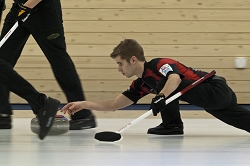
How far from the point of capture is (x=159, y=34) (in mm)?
4777

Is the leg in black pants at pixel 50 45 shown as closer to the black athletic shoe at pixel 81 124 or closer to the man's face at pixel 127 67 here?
the black athletic shoe at pixel 81 124

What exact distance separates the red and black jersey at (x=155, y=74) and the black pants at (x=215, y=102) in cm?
7

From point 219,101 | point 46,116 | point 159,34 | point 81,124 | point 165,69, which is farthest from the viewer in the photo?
point 159,34

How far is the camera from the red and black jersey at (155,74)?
8.88ft

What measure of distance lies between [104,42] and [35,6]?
1.88m

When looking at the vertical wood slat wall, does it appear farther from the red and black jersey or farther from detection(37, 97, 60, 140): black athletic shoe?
detection(37, 97, 60, 140): black athletic shoe

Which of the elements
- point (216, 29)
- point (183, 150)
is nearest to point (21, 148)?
point (183, 150)

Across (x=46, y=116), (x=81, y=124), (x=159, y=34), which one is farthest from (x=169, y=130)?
(x=159, y=34)

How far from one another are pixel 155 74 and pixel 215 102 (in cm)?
35

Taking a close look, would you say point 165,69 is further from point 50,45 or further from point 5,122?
point 5,122

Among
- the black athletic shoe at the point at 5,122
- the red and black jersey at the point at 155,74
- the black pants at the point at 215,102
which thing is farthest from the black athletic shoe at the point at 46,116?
the black athletic shoe at the point at 5,122

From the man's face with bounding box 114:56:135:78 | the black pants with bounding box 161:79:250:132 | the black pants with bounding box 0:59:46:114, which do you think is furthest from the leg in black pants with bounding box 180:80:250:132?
the black pants with bounding box 0:59:46:114

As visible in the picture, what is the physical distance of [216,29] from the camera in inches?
188

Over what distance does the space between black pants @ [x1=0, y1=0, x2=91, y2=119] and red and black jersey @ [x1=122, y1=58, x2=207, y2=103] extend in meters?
0.37
